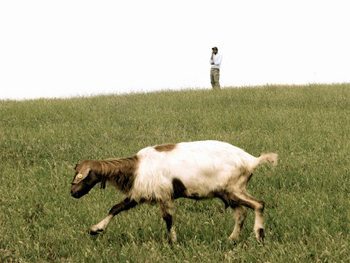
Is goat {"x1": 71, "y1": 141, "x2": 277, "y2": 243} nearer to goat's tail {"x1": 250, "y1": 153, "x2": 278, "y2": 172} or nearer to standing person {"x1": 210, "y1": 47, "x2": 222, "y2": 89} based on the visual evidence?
goat's tail {"x1": 250, "y1": 153, "x2": 278, "y2": 172}

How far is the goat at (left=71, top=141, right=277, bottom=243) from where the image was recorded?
5.99 m

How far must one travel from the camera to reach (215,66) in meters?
26.1

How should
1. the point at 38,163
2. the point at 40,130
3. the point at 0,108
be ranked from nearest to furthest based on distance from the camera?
the point at 38,163, the point at 40,130, the point at 0,108

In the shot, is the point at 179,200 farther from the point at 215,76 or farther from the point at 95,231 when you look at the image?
the point at 215,76

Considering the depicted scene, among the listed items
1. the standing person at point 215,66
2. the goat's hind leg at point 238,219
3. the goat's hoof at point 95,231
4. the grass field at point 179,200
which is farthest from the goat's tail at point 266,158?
the standing person at point 215,66

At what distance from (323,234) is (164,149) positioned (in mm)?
2167

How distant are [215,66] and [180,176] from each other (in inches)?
812

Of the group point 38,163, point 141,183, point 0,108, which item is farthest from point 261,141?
point 0,108

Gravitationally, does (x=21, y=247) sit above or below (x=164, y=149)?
below

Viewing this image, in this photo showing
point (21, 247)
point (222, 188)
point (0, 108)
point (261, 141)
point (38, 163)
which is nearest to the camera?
point (222, 188)

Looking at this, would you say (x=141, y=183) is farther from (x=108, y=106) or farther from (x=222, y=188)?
(x=108, y=106)

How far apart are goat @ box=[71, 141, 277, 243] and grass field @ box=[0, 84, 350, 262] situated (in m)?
0.54

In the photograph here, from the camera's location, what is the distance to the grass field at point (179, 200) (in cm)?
615

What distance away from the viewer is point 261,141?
511 inches
